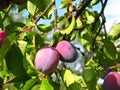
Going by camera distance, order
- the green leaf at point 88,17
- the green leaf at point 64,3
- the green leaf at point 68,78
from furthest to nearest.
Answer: the green leaf at point 88,17 < the green leaf at point 64,3 < the green leaf at point 68,78

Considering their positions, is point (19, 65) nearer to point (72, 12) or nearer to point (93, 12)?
point (72, 12)

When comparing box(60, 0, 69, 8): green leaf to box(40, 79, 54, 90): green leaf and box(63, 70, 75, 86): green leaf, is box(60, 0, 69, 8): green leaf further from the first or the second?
box(40, 79, 54, 90): green leaf

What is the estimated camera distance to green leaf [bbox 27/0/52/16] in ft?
4.46

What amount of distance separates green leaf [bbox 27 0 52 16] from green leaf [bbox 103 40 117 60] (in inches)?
10.2

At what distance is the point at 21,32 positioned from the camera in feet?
4.23

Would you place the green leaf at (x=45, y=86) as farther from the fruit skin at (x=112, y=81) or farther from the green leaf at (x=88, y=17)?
the green leaf at (x=88, y=17)

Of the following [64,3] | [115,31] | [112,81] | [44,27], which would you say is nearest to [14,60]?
[44,27]

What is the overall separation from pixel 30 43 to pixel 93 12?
2.58 feet

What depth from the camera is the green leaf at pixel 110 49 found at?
1.45 metres

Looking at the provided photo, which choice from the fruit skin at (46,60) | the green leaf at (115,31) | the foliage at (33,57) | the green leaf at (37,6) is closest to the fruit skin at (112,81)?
the foliage at (33,57)

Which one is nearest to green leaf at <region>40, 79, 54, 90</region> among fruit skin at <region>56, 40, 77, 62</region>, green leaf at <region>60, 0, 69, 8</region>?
fruit skin at <region>56, 40, 77, 62</region>

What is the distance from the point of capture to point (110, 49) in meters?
1.46

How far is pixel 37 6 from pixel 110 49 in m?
0.31

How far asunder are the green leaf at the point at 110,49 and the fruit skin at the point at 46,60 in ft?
1.00
